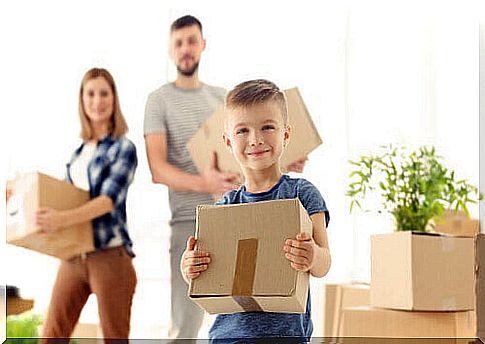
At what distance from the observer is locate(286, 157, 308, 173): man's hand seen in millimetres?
2953

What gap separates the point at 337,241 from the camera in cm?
326

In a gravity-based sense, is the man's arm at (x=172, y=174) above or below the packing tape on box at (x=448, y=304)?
above

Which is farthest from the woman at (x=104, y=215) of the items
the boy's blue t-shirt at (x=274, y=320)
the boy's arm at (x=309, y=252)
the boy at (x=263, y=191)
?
the boy's arm at (x=309, y=252)

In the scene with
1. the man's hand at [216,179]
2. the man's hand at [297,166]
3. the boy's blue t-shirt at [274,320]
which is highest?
the man's hand at [297,166]

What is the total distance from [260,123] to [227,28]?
2.64 ft

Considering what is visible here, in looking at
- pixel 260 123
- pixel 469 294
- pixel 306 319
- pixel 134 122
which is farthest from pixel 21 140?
pixel 469 294

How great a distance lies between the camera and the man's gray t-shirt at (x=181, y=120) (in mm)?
3008

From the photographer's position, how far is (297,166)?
297 cm

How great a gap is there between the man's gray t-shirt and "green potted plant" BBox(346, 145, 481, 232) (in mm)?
527

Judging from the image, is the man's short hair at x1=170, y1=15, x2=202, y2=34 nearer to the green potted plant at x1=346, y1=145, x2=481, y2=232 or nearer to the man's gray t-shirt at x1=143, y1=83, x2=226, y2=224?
the man's gray t-shirt at x1=143, y1=83, x2=226, y2=224

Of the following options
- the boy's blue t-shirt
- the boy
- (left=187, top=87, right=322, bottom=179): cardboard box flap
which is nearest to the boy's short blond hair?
the boy

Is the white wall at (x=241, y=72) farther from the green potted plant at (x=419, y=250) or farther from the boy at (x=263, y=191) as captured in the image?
the boy at (x=263, y=191)

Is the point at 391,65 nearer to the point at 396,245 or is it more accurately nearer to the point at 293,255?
the point at 396,245

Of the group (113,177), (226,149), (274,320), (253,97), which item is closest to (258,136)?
(253,97)
